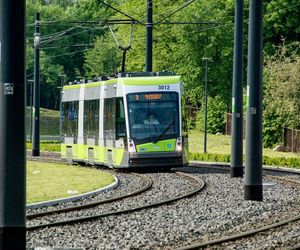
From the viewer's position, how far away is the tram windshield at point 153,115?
34469 millimetres

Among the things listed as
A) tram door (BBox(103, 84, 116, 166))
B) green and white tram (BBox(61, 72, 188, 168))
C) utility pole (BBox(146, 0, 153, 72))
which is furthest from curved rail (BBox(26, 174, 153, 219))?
utility pole (BBox(146, 0, 153, 72))

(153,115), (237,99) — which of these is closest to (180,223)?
(237,99)

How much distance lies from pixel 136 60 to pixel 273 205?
6649 centimetres

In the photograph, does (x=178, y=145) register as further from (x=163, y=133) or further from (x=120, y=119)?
(x=120, y=119)

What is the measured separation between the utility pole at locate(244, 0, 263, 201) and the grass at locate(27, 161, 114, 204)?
4262 millimetres

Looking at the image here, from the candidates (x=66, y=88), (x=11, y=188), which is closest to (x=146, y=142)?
(x=66, y=88)

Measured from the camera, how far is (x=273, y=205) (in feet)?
72.7

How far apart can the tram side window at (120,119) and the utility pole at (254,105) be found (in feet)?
37.7

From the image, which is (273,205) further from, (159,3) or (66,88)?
(159,3)

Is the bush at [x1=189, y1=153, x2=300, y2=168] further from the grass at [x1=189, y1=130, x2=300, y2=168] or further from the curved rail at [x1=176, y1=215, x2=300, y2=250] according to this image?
the curved rail at [x1=176, y1=215, x2=300, y2=250]

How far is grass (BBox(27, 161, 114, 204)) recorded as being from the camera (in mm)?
24908

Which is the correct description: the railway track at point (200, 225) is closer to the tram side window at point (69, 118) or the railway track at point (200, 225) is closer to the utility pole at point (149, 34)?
the tram side window at point (69, 118)

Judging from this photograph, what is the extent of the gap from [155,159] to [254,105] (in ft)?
39.1

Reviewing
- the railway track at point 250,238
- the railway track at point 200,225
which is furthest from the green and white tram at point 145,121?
the railway track at point 250,238
